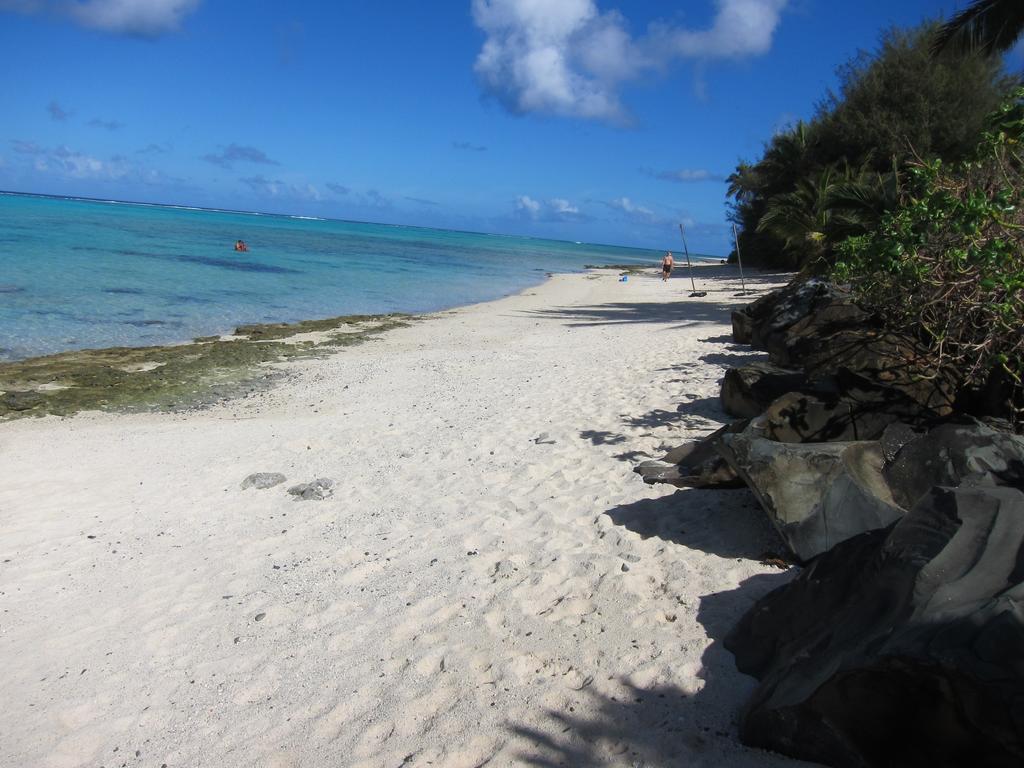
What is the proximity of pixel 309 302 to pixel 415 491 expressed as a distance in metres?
18.8

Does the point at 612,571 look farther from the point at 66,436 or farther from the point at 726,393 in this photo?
the point at 66,436

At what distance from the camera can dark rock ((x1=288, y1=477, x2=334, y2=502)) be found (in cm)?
598

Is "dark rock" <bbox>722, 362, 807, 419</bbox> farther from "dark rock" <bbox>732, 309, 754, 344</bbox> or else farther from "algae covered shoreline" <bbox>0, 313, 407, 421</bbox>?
"algae covered shoreline" <bbox>0, 313, 407, 421</bbox>

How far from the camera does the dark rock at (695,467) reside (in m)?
4.87

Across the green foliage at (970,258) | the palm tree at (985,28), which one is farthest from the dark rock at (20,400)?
the palm tree at (985,28)

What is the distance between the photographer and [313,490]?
6059mm

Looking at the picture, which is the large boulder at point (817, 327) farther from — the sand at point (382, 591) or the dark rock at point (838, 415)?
the dark rock at point (838, 415)

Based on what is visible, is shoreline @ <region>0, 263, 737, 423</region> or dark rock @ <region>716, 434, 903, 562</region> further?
shoreline @ <region>0, 263, 737, 423</region>

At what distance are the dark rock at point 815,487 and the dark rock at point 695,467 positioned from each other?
0.60 metres

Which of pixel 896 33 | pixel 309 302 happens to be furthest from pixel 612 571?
pixel 896 33

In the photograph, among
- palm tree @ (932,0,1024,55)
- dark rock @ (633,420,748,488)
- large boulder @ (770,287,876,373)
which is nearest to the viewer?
dark rock @ (633,420,748,488)

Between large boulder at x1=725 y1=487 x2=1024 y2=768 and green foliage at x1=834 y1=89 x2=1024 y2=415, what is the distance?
2.06 meters

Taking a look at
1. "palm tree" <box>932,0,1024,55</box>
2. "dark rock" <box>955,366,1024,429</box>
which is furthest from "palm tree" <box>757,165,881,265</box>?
"dark rock" <box>955,366,1024,429</box>

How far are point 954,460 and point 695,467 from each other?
1.84m
